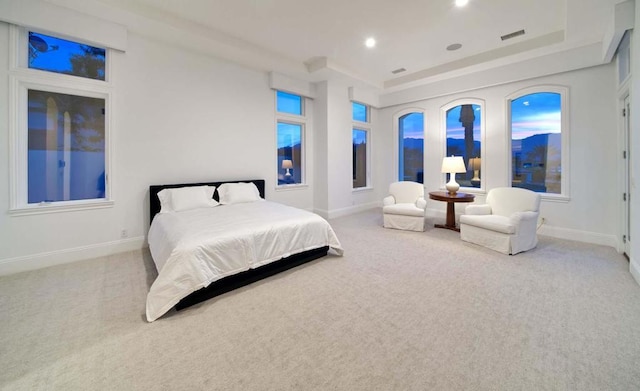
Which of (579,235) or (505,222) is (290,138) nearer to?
(505,222)

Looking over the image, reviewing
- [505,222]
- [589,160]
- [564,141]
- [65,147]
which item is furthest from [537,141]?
[65,147]

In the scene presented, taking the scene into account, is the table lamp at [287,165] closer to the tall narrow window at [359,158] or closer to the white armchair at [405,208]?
the tall narrow window at [359,158]

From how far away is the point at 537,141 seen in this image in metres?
4.88

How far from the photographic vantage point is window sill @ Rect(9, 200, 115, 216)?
316 centimetres

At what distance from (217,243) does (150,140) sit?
2502mm

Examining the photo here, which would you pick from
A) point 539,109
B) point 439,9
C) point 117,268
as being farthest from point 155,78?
point 539,109

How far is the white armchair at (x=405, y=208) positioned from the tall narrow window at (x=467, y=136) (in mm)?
1370

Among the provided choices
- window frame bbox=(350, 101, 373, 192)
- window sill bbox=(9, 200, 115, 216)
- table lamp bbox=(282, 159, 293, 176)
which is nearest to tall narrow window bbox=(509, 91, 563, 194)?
window frame bbox=(350, 101, 373, 192)

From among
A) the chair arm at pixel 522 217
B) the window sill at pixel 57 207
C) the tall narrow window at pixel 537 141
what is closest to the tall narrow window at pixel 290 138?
the window sill at pixel 57 207

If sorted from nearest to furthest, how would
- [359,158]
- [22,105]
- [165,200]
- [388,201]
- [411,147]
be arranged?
[22,105] → [165,200] → [388,201] → [411,147] → [359,158]

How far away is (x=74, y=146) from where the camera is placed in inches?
141

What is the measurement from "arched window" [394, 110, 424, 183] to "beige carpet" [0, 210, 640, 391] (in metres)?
3.94

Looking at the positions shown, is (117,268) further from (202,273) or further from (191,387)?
(191,387)

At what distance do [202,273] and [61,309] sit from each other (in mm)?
1240
